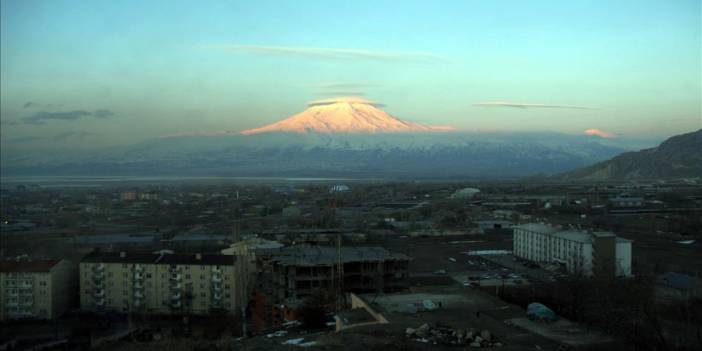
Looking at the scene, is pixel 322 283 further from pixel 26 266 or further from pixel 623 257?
pixel 623 257

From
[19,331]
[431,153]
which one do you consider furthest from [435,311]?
[431,153]

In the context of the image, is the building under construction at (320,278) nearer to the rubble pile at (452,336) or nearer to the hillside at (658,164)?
the rubble pile at (452,336)

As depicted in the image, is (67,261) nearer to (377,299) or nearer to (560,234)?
(377,299)

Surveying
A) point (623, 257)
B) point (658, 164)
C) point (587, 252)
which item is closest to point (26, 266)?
point (587, 252)

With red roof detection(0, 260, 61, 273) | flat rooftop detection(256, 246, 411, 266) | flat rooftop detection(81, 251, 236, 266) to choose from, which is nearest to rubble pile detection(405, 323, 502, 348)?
flat rooftop detection(256, 246, 411, 266)

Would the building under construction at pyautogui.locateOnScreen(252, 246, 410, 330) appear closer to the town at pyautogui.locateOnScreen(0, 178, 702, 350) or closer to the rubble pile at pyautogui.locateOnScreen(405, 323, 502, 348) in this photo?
the town at pyautogui.locateOnScreen(0, 178, 702, 350)

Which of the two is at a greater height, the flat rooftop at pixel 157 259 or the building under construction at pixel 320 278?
the flat rooftop at pixel 157 259

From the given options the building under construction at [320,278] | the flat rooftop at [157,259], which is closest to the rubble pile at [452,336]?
the building under construction at [320,278]

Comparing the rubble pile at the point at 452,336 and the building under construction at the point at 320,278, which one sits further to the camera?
the building under construction at the point at 320,278
